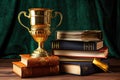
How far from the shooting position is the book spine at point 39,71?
1165 millimetres

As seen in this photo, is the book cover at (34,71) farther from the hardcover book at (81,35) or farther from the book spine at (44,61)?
the hardcover book at (81,35)

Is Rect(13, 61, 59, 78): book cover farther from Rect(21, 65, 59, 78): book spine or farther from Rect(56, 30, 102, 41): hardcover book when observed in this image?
Rect(56, 30, 102, 41): hardcover book

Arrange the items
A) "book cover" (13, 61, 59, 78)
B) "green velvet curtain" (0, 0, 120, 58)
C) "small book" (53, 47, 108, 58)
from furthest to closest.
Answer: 1. "green velvet curtain" (0, 0, 120, 58)
2. "small book" (53, 47, 108, 58)
3. "book cover" (13, 61, 59, 78)

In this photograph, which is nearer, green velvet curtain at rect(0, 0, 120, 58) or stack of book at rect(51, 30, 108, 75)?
stack of book at rect(51, 30, 108, 75)

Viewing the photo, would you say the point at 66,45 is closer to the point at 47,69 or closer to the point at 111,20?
the point at 47,69

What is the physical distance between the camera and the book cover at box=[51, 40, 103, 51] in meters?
1.26

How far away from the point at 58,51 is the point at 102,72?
22 centimetres

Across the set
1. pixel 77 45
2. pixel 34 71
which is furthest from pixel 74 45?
pixel 34 71

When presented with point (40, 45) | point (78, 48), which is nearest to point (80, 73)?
point (78, 48)

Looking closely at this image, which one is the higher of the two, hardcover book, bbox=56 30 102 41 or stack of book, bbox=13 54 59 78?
hardcover book, bbox=56 30 102 41

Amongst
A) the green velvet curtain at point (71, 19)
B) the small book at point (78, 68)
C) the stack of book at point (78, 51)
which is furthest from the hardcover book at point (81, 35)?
the green velvet curtain at point (71, 19)

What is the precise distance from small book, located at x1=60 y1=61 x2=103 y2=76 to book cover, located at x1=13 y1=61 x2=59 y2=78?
1.7 inches

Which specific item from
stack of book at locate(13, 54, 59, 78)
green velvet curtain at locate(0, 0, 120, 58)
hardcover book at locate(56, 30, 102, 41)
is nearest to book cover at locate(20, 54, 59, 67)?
stack of book at locate(13, 54, 59, 78)

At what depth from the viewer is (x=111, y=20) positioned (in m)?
1.85
